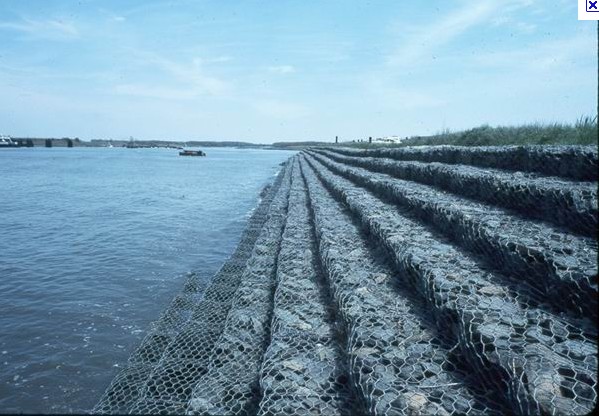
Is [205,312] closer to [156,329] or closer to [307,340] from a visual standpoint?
[156,329]

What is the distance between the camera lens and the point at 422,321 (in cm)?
352

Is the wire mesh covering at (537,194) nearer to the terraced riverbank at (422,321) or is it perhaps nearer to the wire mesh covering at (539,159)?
the terraced riverbank at (422,321)

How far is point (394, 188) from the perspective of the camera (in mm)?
8523

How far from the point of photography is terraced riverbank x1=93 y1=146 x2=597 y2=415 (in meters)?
2.48

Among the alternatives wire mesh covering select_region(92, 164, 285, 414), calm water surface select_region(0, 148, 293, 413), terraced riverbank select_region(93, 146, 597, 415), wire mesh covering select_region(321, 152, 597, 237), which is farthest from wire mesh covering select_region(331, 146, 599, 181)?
calm water surface select_region(0, 148, 293, 413)

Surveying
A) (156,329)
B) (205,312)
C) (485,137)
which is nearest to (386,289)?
(205,312)

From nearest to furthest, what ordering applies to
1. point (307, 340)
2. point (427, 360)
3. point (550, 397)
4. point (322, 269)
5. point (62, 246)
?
point (550, 397) → point (427, 360) → point (307, 340) → point (322, 269) → point (62, 246)

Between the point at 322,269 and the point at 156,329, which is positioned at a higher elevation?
the point at 322,269

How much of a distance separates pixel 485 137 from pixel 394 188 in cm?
604

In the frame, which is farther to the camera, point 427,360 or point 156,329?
point 156,329

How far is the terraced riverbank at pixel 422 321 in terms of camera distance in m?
2.48

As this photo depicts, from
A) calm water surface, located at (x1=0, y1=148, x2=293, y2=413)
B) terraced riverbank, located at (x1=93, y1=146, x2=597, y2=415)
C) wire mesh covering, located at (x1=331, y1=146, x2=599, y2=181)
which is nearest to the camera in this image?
terraced riverbank, located at (x1=93, y1=146, x2=597, y2=415)

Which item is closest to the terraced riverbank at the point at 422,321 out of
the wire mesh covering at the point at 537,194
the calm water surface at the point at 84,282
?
the wire mesh covering at the point at 537,194

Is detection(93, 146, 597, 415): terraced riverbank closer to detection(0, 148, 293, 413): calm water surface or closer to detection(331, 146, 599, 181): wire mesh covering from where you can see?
detection(331, 146, 599, 181): wire mesh covering
